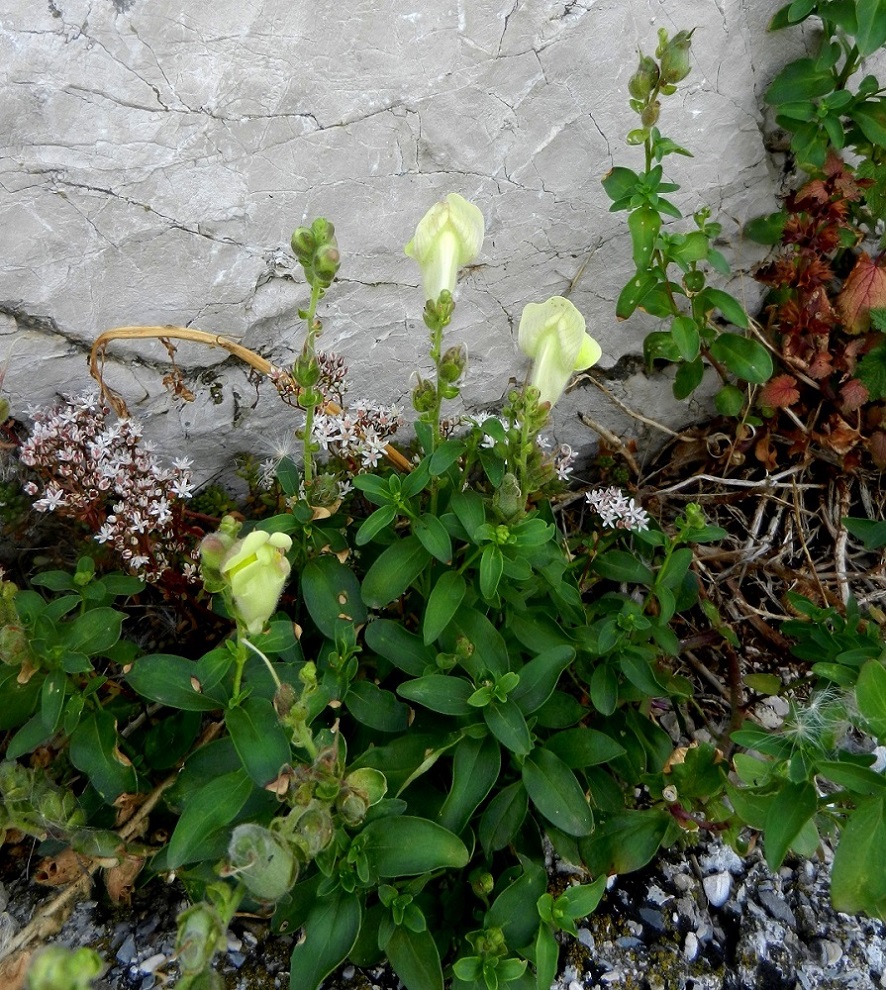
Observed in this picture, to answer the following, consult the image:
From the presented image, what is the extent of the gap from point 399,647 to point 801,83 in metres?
1.81

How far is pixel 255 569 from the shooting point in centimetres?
145

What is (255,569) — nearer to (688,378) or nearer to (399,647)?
(399,647)

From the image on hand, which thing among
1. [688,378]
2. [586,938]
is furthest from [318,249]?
[586,938]

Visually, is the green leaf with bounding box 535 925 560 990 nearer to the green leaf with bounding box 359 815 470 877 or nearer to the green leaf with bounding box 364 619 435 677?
the green leaf with bounding box 359 815 470 877

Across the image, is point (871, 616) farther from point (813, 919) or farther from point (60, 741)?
point (60, 741)

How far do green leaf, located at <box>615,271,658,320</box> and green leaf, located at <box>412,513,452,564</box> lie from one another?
871 millimetres

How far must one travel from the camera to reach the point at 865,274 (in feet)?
8.46

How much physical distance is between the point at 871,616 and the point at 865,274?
1.00 metres

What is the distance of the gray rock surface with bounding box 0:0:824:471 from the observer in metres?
1.94

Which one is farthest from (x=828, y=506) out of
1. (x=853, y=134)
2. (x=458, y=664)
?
(x=458, y=664)

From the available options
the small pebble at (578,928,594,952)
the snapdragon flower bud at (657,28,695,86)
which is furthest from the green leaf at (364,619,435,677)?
the snapdragon flower bud at (657,28,695,86)

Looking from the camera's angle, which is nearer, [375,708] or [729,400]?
[375,708]

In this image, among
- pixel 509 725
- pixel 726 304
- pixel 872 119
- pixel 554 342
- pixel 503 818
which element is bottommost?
pixel 503 818

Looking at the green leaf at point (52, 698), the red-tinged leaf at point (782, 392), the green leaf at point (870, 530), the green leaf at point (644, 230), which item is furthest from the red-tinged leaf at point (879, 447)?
the green leaf at point (52, 698)
